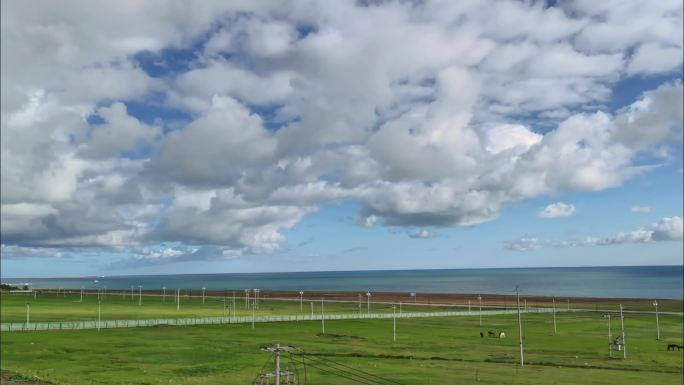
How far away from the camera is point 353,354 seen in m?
77.5

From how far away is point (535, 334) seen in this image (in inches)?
4348

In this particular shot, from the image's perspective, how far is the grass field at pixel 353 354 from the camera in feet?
199

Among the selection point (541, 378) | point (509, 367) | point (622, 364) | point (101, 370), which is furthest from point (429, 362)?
point (101, 370)

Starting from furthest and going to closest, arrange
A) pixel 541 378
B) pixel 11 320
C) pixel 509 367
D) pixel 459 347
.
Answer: pixel 11 320 < pixel 459 347 < pixel 509 367 < pixel 541 378

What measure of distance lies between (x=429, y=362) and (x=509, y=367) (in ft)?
29.6

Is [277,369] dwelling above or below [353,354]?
above

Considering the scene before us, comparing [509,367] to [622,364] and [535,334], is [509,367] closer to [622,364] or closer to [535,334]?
[622,364]

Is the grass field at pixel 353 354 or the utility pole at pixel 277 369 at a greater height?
the utility pole at pixel 277 369

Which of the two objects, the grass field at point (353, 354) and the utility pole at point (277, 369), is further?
the grass field at point (353, 354)

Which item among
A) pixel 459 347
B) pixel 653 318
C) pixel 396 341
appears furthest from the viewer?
pixel 653 318

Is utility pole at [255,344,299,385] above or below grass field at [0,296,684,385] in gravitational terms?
above

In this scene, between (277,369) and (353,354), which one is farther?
(353,354)

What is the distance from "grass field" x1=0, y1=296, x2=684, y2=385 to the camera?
199 ft

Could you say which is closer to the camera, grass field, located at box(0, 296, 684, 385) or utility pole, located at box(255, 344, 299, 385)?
utility pole, located at box(255, 344, 299, 385)
